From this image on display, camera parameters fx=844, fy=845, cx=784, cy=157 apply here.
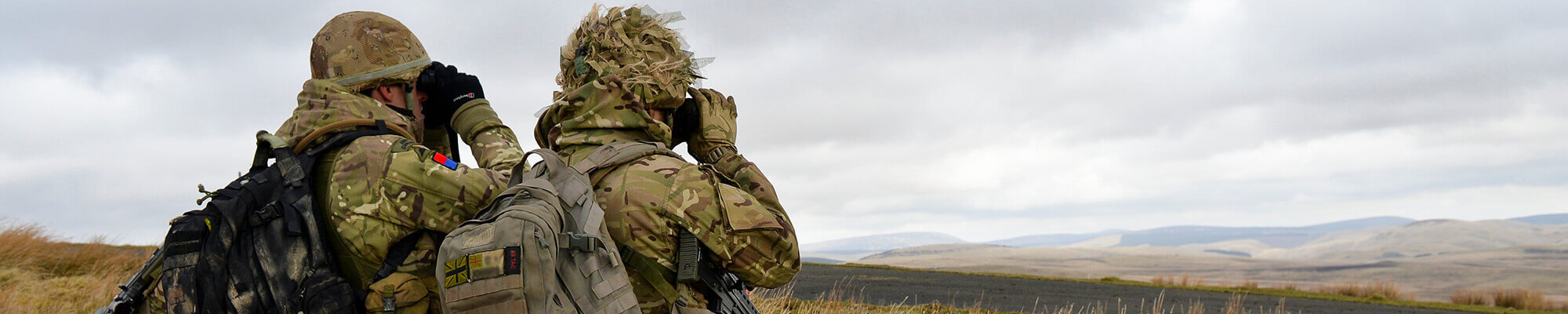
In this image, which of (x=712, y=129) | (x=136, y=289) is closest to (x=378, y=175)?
(x=136, y=289)

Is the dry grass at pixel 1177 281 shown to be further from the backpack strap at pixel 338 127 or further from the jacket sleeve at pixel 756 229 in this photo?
the backpack strap at pixel 338 127

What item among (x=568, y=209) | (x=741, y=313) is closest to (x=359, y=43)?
(x=568, y=209)

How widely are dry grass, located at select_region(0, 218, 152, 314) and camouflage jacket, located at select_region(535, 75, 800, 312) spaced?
9117 millimetres

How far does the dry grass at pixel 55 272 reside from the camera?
10.1m

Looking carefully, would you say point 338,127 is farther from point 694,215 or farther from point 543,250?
point 694,215

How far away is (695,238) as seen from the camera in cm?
351

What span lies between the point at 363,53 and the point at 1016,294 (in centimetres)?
2060

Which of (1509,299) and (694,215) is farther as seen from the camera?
(1509,299)

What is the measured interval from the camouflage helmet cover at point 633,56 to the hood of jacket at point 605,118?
2.5 inches

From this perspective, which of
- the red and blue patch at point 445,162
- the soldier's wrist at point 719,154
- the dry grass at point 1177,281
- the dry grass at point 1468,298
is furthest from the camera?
the dry grass at point 1177,281

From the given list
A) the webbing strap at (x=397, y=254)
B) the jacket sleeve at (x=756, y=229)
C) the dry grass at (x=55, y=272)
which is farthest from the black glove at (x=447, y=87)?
the dry grass at (x=55, y=272)

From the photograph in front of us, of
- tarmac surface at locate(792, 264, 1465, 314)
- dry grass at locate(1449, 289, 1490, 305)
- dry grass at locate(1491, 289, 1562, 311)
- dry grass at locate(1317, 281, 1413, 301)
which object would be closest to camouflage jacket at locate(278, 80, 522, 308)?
tarmac surface at locate(792, 264, 1465, 314)

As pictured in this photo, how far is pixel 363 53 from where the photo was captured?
13.3 feet

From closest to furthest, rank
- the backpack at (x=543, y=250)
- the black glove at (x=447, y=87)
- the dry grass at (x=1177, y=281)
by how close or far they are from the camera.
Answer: the backpack at (x=543, y=250) < the black glove at (x=447, y=87) < the dry grass at (x=1177, y=281)
